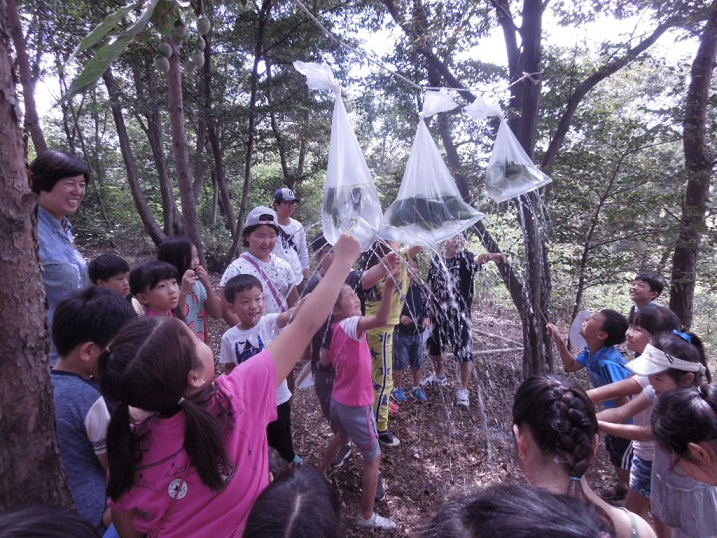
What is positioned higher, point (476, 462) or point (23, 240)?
point (23, 240)

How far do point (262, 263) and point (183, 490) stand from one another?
1954mm

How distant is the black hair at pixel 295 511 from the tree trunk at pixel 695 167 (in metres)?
5.06

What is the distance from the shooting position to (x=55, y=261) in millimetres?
2178

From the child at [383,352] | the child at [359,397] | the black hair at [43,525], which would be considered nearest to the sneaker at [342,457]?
the child at [383,352]

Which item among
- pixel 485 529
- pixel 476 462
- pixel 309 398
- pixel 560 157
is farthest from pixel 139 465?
pixel 560 157

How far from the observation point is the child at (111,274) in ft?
8.04

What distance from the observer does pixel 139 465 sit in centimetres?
112

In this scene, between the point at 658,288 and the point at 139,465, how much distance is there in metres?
3.81

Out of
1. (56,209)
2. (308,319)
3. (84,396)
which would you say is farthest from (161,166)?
(308,319)

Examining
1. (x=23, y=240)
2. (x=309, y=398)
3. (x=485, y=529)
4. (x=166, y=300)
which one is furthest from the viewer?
(x=309, y=398)

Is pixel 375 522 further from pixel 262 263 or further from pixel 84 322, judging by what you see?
pixel 84 322

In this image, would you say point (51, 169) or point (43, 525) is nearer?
point (43, 525)

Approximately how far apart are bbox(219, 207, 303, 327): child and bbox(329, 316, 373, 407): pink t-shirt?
2.07ft

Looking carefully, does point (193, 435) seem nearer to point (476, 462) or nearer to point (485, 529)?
point (485, 529)
